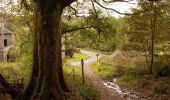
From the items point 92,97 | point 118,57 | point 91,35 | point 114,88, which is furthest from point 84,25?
point 118,57

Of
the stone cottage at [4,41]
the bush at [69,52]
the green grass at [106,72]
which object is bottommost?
the green grass at [106,72]

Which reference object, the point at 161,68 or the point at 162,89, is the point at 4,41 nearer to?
the point at 161,68

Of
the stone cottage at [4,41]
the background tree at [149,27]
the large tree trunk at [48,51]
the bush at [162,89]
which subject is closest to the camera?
the large tree trunk at [48,51]

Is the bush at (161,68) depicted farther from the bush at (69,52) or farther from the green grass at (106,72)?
the bush at (69,52)

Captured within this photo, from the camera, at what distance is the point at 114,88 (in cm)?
2530

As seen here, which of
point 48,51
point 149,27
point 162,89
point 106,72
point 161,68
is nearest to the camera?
point 48,51

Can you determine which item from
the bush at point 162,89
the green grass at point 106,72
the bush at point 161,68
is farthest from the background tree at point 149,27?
the bush at point 162,89

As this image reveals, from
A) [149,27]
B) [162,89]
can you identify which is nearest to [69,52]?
[149,27]

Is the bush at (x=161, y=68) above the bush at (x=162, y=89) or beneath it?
above

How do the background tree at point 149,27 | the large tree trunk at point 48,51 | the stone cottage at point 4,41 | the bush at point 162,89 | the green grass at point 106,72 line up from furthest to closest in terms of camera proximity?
the stone cottage at point 4,41 < the green grass at point 106,72 < the background tree at point 149,27 < the bush at point 162,89 < the large tree trunk at point 48,51

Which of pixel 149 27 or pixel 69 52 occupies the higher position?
pixel 149 27

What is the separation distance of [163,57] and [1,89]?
18434mm

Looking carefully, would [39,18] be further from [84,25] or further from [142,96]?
[84,25]

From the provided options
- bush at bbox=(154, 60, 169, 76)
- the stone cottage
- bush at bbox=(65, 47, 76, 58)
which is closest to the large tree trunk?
bush at bbox=(154, 60, 169, 76)
